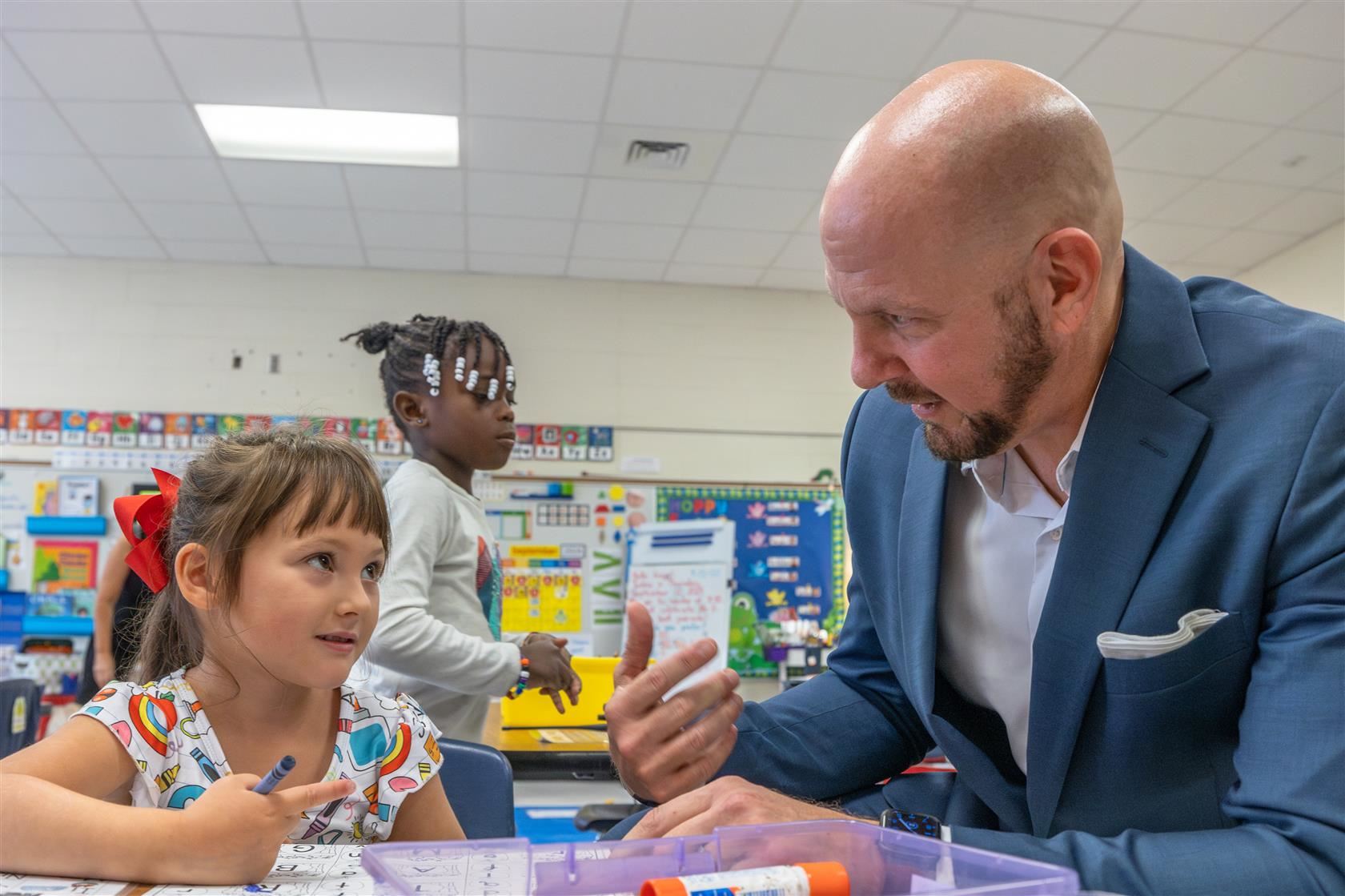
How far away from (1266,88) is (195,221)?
4.66 m

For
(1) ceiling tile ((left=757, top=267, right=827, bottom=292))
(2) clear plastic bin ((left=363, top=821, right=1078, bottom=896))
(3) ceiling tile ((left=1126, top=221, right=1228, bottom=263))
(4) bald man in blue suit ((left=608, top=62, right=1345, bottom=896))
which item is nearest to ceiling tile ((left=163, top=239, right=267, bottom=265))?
(1) ceiling tile ((left=757, top=267, right=827, bottom=292))

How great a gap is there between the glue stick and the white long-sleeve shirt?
1.22m

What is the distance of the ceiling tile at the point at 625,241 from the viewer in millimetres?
4922

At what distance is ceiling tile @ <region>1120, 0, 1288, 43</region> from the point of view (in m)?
3.14

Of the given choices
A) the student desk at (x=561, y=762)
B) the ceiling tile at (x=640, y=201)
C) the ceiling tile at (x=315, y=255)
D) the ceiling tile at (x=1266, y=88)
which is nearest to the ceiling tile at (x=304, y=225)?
the ceiling tile at (x=315, y=255)

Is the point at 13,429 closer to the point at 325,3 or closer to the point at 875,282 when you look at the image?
the point at 325,3

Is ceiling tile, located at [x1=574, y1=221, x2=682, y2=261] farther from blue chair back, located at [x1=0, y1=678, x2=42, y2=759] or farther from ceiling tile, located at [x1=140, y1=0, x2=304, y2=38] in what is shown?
blue chair back, located at [x1=0, y1=678, x2=42, y2=759]

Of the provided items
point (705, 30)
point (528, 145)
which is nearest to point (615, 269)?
point (528, 145)

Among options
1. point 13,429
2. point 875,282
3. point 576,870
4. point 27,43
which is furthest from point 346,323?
point 576,870

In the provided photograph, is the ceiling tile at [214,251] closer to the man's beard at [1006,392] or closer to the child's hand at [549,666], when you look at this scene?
the child's hand at [549,666]

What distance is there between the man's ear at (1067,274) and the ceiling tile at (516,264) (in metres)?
4.51

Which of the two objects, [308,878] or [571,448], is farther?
[571,448]

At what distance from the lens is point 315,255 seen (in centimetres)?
529

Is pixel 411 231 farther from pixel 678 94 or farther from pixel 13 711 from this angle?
pixel 13 711
